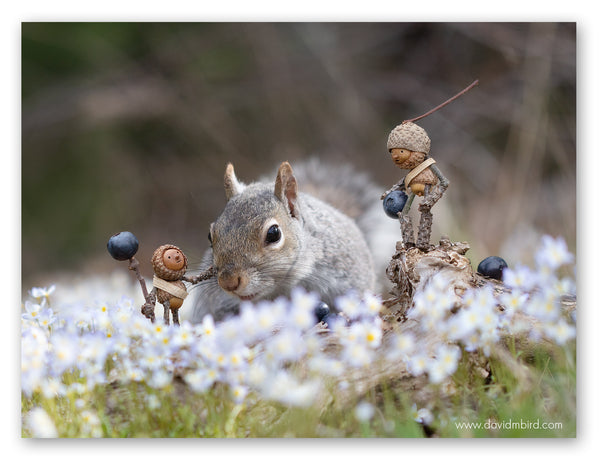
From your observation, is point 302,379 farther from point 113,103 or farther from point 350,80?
point 113,103

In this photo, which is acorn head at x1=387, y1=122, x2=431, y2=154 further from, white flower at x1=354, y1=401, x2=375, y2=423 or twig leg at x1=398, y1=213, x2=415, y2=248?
white flower at x1=354, y1=401, x2=375, y2=423

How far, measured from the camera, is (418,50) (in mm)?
2674

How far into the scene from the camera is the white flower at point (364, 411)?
1292mm

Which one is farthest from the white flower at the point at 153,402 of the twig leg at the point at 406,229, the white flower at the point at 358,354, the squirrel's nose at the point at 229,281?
the twig leg at the point at 406,229

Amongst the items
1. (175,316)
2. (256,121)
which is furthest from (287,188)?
(256,121)

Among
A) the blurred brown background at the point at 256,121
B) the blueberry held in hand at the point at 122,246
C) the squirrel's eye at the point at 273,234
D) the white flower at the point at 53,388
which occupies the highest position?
the blurred brown background at the point at 256,121

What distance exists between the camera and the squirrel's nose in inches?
57.0

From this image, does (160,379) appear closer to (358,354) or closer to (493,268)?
A: (358,354)

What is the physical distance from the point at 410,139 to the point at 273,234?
0.38 m

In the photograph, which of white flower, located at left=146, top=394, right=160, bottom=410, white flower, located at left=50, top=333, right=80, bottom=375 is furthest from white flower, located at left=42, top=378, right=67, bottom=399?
white flower, located at left=146, top=394, right=160, bottom=410

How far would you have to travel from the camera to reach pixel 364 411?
129 centimetres

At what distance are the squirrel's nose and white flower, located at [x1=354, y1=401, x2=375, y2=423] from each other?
37 cm

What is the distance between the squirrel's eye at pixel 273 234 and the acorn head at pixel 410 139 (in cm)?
32

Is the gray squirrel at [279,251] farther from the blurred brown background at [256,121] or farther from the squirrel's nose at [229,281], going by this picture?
the blurred brown background at [256,121]
